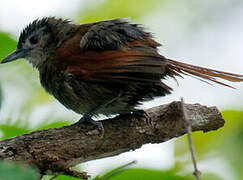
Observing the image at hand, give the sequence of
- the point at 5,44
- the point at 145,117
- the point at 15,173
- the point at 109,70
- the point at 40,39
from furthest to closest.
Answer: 1. the point at 40,39
2. the point at 145,117
3. the point at 109,70
4. the point at 5,44
5. the point at 15,173

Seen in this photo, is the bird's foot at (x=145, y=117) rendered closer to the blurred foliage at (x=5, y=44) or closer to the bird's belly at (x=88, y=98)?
the bird's belly at (x=88, y=98)

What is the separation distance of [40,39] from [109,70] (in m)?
1.11

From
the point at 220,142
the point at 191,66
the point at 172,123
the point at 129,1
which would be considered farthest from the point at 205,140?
the point at 129,1

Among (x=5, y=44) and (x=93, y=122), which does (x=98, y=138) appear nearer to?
(x=93, y=122)

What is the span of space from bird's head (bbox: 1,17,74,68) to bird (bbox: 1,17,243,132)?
0.11m

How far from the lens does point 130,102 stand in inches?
120

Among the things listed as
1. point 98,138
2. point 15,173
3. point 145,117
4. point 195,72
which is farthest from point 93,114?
point 15,173

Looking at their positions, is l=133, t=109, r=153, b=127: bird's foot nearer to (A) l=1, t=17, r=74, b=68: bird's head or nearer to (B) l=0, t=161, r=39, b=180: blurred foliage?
(A) l=1, t=17, r=74, b=68: bird's head

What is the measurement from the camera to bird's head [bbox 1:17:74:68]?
343cm

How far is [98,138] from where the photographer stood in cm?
278

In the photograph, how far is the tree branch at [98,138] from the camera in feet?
8.16

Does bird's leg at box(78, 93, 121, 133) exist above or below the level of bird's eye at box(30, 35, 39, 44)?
below

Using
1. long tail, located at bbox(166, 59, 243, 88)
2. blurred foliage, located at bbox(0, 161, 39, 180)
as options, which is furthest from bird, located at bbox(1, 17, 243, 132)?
blurred foliage, located at bbox(0, 161, 39, 180)

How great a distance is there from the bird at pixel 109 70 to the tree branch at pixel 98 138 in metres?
0.13
